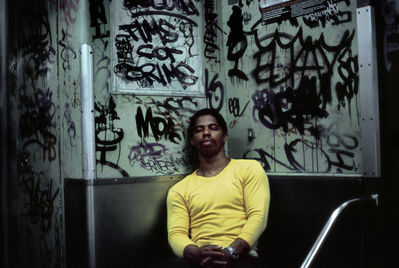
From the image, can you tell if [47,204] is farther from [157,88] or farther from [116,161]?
[157,88]

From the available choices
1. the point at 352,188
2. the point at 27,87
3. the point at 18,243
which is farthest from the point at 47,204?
the point at 352,188

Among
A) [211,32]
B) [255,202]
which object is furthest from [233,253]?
[211,32]

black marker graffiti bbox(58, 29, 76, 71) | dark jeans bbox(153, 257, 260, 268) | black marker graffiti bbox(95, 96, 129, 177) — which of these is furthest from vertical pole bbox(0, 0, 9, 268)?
dark jeans bbox(153, 257, 260, 268)

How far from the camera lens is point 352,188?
3.01 m

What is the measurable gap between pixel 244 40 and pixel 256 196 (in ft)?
4.51

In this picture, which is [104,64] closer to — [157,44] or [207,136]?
[157,44]

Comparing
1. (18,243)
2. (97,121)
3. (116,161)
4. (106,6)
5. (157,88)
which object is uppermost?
(106,6)

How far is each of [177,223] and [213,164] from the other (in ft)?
1.76

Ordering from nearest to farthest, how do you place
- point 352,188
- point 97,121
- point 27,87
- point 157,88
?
point 352,188
point 97,121
point 157,88
point 27,87

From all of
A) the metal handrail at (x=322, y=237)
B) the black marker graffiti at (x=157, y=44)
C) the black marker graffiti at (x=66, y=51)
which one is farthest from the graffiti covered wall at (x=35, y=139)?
the metal handrail at (x=322, y=237)

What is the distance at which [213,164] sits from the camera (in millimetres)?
3480

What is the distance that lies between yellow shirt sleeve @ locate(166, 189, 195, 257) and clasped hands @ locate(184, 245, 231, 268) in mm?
140

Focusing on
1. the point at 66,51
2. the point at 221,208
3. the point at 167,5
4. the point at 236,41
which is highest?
the point at 167,5

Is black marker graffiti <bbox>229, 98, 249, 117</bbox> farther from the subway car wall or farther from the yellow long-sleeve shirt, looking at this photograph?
the yellow long-sleeve shirt
